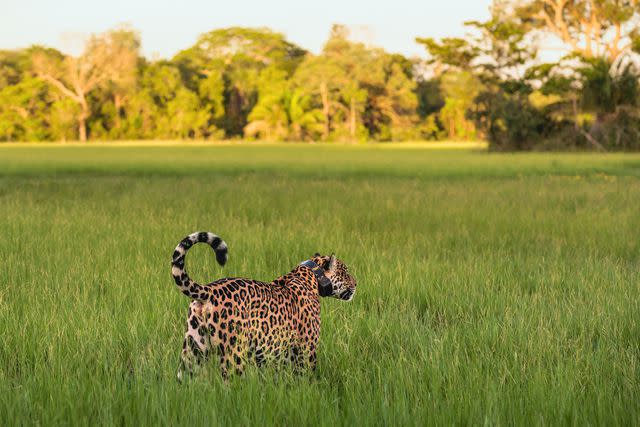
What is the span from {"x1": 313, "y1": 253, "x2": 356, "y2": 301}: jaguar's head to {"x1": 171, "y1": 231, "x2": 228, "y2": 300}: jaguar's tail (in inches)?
21.0

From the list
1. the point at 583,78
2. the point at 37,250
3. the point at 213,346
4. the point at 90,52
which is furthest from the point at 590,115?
the point at 90,52

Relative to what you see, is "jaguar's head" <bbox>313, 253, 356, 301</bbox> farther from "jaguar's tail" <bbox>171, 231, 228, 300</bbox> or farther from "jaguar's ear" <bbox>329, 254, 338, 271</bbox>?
"jaguar's tail" <bbox>171, 231, 228, 300</bbox>

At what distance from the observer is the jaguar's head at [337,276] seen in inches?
99.8

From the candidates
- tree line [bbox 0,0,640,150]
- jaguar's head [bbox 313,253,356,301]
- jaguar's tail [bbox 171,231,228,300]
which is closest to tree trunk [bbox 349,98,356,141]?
tree line [bbox 0,0,640,150]

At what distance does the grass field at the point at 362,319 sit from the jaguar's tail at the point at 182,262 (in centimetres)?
38

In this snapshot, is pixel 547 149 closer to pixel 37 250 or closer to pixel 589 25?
pixel 589 25

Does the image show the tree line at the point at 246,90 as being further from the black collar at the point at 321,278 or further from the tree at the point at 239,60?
the black collar at the point at 321,278

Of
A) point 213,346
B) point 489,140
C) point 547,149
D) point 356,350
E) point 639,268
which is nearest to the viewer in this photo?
point 213,346

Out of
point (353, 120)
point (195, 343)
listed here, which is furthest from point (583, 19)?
point (195, 343)

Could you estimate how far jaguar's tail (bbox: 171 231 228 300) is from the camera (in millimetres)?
2018

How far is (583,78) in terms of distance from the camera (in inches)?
1323

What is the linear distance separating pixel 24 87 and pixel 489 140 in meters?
44.7

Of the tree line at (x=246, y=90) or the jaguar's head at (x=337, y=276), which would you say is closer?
the jaguar's head at (x=337, y=276)

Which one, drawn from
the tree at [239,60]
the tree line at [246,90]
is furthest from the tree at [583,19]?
the tree at [239,60]
